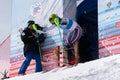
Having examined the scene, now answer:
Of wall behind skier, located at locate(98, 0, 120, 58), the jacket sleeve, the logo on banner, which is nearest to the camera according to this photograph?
wall behind skier, located at locate(98, 0, 120, 58)

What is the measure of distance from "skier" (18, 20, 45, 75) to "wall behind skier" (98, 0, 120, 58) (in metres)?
1.34

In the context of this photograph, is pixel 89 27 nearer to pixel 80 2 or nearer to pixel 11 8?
pixel 80 2

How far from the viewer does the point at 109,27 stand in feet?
31.7

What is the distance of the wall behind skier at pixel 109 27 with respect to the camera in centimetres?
949

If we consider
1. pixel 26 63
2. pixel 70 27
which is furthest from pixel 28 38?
pixel 70 27

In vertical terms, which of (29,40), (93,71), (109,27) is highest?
(109,27)

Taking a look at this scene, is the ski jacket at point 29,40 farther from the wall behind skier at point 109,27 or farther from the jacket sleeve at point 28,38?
the wall behind skier at point 109,27

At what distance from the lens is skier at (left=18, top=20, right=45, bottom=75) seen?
33.6 ft

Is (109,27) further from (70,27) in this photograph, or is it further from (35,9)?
(35,9)

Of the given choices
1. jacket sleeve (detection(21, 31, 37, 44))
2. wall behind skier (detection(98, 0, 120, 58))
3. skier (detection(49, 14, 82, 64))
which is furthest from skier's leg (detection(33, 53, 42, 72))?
wall behind skier (detection(98, 0, 120, 58))

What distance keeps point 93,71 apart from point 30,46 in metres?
3.14

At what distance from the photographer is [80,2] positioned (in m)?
10.9

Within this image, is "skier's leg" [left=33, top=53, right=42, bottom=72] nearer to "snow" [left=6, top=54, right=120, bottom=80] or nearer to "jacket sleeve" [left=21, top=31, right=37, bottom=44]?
"jacket sleeve" [left=21, top=31, right=37, bottom=44]

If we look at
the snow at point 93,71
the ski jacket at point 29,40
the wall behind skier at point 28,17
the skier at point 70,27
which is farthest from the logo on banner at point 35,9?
the snow at point 93,71
